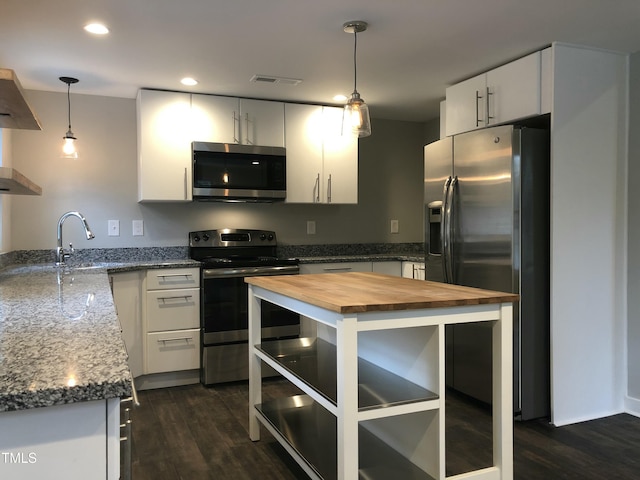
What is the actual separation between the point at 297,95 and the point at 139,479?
2.84 m

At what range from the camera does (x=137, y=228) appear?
4.04m

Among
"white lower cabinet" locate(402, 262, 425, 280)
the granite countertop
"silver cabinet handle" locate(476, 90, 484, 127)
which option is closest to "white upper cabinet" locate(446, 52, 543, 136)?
"silver cabinet handle" locate(476, 90, 484, 127)

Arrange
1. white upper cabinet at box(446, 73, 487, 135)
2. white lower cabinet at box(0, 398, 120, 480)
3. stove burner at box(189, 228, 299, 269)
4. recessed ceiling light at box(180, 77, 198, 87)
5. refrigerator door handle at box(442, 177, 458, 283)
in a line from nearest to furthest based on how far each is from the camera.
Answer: white lower cabinet at box(0, 398, 120, 480)
refrigerator door handle at box(442, 177, 458, 283)
white upper cabinet at box(446, 73, 487, 135)
recessed ceiling light at box(180, 77, 198, 87)
stove burner at box(189, 228, 299, 269)

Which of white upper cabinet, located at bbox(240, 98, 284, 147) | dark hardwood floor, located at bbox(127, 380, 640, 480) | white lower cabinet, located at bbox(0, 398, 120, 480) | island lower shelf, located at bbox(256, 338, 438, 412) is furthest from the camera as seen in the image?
white upper cabinet, located at bbox(240, 98, 284, 147)

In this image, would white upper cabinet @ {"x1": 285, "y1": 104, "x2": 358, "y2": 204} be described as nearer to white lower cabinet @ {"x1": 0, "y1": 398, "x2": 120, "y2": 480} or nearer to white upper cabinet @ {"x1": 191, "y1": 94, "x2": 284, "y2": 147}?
white upper cabinet @ {"x1": 191, "y1": 94, "x2": 284, "y2": 147}

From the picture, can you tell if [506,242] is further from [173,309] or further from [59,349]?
[59,349]

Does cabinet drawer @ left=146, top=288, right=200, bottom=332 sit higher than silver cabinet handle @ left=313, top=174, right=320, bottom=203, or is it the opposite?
silver cabinet handle @ left=313, top=174, right=320, bottom=203

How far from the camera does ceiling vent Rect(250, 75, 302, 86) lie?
11.5ft

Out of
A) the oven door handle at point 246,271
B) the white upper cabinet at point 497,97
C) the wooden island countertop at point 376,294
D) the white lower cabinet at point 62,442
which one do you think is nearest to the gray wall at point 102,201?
the oven door handle at point 246,271

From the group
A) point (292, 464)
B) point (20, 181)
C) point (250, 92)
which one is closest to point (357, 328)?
point (292, 464)

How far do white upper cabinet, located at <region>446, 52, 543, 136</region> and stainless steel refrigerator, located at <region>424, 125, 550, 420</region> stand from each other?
21 cm

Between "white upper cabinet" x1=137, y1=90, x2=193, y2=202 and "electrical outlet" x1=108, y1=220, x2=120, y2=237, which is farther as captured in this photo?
"electrical outlet" x1=108, y1=220, x2=120, y2=237

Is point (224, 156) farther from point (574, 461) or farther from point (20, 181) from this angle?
point (574, 461)

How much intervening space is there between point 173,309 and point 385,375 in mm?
2031
